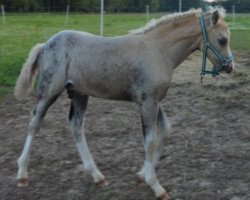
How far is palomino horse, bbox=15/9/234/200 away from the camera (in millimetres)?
4363

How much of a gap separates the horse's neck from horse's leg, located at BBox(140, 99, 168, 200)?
18.5 inches

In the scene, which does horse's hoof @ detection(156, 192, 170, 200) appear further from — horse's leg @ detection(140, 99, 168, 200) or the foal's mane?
the foal's mane

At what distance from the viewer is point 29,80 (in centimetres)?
491

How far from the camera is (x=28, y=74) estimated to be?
4883 millimetres

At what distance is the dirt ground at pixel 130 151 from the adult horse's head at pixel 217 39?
117 centimetres

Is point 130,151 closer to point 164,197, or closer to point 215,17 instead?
point 164,197

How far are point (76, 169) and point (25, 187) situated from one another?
0.64 m

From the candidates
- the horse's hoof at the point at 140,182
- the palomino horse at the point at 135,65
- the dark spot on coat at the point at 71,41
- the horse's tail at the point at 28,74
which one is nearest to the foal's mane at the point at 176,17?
the palomino horse at the point at 135,65

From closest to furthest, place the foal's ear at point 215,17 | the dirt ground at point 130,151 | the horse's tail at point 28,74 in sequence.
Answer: the foal's ear at point 215,17, the dirt ground at point 130,151, the horse's tail at point 28,74

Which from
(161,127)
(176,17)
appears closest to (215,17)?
(176,17)

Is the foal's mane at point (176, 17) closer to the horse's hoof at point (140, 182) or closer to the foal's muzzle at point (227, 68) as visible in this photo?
the foal's muzzle at point (227, 68)

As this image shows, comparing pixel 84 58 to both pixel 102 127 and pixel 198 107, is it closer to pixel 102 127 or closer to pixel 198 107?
pixel 102 127

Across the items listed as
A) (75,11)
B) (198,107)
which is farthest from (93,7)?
(198,107)

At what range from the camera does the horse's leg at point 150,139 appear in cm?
435
